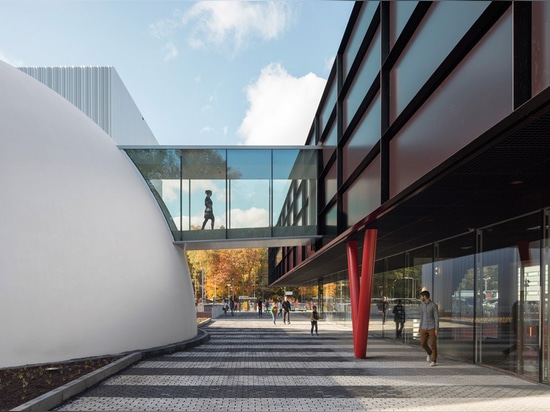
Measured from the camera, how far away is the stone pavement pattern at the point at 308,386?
8234mm

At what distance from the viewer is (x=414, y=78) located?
28.8 ft

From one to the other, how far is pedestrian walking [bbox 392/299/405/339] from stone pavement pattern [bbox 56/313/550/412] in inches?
164

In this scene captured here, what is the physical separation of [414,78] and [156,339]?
10710 mm

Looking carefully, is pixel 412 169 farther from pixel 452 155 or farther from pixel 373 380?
pixel 373 380

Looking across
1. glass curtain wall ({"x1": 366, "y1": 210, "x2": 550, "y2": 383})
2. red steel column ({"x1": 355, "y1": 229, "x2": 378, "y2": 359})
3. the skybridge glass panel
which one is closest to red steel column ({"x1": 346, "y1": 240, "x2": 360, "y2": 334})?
red steel column ({"x1": 355, "y1": 229, "x2": 378, "y2": 359})

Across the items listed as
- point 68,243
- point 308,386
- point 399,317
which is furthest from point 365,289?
point 68,243

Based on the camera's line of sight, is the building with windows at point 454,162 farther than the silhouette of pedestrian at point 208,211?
No

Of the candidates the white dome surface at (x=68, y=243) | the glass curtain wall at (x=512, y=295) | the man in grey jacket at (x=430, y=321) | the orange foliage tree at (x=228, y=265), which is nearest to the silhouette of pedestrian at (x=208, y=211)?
the white dome surface at (x=68, y=243)

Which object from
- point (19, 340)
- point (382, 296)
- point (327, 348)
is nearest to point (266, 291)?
point (382, 296)

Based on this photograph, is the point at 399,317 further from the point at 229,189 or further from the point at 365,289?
the point at 229,189

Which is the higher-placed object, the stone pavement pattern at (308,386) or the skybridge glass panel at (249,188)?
the skybridge glass panel at (249,188)

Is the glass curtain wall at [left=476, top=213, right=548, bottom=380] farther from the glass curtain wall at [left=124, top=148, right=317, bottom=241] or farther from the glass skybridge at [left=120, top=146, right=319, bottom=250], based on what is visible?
the glass curtain wall at [left=124, top=148, right=317, bottom=241]

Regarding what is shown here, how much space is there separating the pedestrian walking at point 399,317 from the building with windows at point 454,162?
1.46 feet

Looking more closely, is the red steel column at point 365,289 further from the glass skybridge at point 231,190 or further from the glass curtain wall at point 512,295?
the glass skybridge at point 231,190
